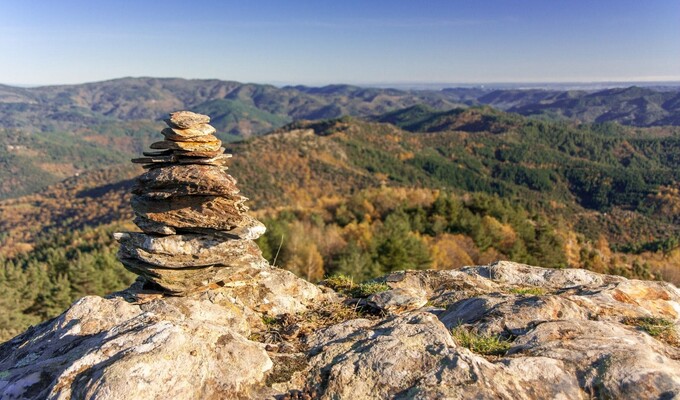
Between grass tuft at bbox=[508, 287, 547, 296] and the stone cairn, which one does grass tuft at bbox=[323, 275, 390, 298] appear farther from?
grass tuft at bbox=[508, 287, 547, 296]

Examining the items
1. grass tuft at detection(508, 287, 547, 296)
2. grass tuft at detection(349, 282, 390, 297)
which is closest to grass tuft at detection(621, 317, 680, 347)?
grass tuft at detection(508, 287, 547, 296)

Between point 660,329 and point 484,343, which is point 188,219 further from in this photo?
point 660,329

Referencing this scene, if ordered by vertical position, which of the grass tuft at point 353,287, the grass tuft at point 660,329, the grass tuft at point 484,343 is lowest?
the grass tuft at point 353,287

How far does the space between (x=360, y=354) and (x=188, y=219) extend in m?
5.93

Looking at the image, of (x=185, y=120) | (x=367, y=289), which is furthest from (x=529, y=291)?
(x=185, y=120)

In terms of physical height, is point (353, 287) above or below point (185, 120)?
below

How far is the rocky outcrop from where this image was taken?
15.0ft

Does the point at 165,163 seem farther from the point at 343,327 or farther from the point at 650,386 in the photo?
the point at 650,386

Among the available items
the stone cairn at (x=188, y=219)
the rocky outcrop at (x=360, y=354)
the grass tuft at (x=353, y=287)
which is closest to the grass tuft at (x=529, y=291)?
the rocky outcrop at (x=360, y=354)

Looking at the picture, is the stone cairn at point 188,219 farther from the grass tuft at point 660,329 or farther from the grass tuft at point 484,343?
the grass tuft at point 660,329

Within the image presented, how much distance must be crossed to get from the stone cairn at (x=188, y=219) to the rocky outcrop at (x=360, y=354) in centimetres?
124

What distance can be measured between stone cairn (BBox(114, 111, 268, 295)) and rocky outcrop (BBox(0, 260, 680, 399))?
1.24m

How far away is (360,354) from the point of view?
17.4 ft

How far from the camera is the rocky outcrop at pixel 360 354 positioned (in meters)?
4.59
